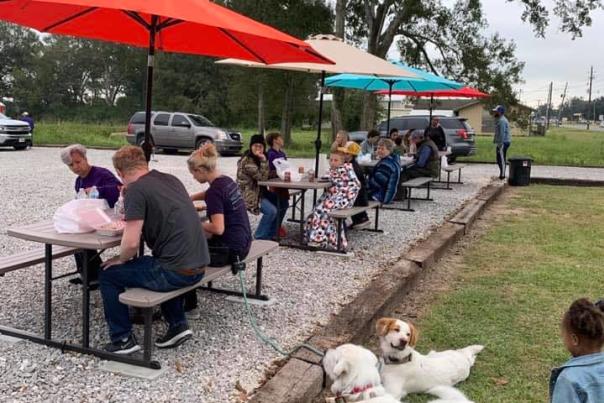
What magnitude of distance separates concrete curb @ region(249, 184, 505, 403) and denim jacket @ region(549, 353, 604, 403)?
1.39 meters

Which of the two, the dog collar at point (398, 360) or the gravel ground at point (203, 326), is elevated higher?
the dog collar at point (398, 360)

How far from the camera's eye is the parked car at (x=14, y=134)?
63.7 ft

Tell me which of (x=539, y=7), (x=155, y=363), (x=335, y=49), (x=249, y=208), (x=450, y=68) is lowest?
(x=155, y=363)

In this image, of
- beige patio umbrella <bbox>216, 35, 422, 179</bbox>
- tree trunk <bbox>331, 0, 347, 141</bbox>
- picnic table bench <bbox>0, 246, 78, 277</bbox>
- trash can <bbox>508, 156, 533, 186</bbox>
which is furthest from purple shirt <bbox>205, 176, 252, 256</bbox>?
Answer: tree trunk <bbox>331, 0, 347, 141</bbox>

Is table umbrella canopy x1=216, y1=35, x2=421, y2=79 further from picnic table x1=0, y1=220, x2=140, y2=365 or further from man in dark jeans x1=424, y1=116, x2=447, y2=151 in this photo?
man in dark jeans x1=424, y1=116, x2=447, y2=151

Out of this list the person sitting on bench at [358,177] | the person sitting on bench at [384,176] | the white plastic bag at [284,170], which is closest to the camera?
the person sitting on bench at [358,177]

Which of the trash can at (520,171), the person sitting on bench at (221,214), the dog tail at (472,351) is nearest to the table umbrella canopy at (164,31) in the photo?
the person sitting on bench at (221,214)

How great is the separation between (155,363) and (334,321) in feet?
4.69

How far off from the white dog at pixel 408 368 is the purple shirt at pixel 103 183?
2429 millimetres

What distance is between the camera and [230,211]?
13.4 ft

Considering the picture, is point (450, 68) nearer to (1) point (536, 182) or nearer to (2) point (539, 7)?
(2) point (539, 7)

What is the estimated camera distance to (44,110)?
70.4 meters

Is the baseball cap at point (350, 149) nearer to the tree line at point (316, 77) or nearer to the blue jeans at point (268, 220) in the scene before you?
the blue jeans at point (268, 220)

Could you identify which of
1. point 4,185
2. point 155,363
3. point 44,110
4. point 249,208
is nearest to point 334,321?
point 155,363
